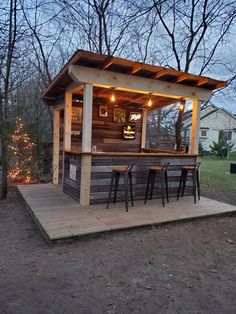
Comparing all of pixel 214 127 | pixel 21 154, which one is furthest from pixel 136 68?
pixel 214 127

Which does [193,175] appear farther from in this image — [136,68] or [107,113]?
[107,113]

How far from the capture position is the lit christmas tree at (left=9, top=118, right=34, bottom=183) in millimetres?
6192

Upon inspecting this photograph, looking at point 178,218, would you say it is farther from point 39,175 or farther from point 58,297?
point 39,175

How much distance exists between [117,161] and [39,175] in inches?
138

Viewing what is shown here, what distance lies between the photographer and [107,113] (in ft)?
20.2

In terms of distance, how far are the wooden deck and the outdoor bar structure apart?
32 cm

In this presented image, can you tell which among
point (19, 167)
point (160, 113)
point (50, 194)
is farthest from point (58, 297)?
point (160, 113)

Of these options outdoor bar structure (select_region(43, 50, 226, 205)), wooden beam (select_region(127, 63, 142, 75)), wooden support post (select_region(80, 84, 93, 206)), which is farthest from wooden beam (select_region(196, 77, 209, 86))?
wooden support post (select_region(80, 84, 93, 206))

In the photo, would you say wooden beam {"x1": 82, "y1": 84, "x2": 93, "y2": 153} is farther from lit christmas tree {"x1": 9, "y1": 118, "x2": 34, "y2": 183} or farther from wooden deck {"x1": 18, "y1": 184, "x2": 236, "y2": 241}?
lit christmas tree {"x1": 9, "y1": 118, "x2": 34, "y2": 183}

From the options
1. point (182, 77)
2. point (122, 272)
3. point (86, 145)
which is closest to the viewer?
point (122, 272)

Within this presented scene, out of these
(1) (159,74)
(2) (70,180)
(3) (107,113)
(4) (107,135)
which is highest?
(1) (159,74)

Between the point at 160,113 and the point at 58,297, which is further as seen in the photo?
the point at 160,113

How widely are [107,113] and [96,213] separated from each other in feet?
10.3

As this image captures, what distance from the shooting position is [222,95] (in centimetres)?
767
